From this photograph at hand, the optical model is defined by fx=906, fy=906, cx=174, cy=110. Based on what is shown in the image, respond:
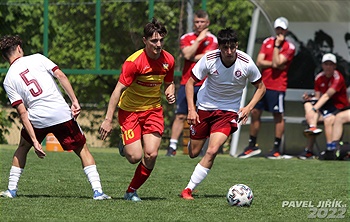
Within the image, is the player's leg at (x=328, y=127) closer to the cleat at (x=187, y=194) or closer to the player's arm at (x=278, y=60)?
the player's arm at (x=278, y=60)

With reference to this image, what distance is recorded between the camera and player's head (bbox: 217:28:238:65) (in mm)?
9367

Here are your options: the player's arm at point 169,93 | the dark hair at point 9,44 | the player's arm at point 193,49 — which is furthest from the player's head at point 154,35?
the player's arm at point 193,49

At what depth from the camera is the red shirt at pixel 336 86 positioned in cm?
1495

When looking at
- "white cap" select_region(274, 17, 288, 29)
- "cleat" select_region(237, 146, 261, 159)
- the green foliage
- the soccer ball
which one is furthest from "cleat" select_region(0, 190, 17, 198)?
the green foliage

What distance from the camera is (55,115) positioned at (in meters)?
9.07

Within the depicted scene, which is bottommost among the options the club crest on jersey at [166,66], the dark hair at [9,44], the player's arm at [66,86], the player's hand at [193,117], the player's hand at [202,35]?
Answer: the player's hand at [202,35]

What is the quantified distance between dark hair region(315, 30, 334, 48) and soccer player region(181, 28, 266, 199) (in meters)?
6.46

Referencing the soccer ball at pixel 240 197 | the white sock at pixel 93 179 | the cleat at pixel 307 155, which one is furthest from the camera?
the cleat at pixel 307 155

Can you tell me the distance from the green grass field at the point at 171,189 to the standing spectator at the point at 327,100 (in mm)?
694

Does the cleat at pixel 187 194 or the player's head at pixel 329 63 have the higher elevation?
the player's head at pixel 329 63

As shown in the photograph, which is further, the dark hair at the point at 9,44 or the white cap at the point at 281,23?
the white cap at the point at 281,23

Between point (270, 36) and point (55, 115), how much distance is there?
7.84 meters

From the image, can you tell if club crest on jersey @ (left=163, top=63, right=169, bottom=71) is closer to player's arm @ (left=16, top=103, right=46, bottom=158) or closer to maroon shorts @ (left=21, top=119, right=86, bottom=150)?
maroon shorts @ (left=21, top=119, right=86, bottom=150)

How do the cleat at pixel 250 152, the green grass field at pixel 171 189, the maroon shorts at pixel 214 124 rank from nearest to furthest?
the green grass field at pixel 171 189 < the maroon shorts at pixel 214 124 < the cleat at pixel 250 152
